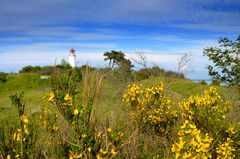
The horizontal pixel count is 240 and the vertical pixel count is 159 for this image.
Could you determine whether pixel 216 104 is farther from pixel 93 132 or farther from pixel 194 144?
pixel 93 132

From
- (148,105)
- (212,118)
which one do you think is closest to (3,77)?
(148,105)

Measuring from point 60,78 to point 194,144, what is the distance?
1.65 m

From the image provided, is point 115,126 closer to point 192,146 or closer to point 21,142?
point 192,146

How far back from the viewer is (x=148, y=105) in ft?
20.3

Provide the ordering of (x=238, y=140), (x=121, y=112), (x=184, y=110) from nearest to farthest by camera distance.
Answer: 1. (x=238, y=140)
2. (x=184, y=110)
3. (x=121, y=112)

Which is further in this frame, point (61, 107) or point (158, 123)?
point (158, 123)

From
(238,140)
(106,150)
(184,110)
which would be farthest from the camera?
(184,110)

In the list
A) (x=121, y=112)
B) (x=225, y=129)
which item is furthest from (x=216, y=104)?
(x=121, y=112)

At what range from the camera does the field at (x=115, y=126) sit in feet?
11.4

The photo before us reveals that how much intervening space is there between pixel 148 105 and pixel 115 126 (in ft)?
5.51

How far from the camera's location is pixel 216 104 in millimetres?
5219

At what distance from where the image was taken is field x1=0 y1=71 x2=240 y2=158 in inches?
137

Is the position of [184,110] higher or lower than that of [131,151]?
higher

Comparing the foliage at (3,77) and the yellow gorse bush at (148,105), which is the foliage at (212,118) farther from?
the foliage at (3,77)
